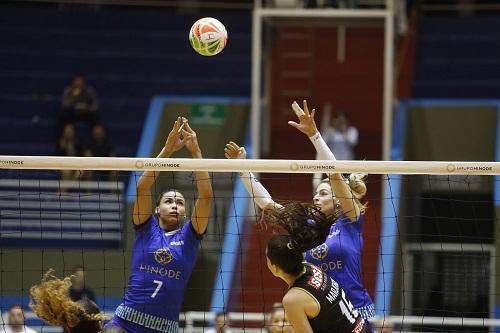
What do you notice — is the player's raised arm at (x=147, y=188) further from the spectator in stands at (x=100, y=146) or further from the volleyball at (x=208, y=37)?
the spectator in stands at (x=100, y=146)

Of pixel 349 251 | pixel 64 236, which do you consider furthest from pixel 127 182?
pixel 349 251

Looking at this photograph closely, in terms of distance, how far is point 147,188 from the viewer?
8.88 meters

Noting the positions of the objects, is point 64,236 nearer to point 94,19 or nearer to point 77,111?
point 77,111

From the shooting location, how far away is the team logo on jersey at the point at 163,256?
8.61m

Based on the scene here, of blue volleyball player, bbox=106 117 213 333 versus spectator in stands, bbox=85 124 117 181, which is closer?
blue volleyball player, bbox=106 117 213 333

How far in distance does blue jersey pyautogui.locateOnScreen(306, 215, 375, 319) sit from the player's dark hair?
1.33m

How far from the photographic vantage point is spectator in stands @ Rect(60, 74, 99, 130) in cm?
1973

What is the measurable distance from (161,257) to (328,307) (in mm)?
2088

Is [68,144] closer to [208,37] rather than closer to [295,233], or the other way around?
[208,37]

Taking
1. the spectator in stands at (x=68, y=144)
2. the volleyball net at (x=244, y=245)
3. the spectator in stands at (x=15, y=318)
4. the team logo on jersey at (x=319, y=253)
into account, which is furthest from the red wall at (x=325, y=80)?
the team logo on jersey at (x=319, y=253)

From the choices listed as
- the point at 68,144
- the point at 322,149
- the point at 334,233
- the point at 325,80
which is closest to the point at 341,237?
the point at 334,233


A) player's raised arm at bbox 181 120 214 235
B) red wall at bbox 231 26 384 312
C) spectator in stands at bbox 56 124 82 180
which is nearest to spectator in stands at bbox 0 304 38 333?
player's raised arm at bbox 181 120 214 235

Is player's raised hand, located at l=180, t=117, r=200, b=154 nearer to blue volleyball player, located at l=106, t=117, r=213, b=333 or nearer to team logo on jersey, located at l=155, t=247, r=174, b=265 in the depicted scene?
blue volleyball player, located at l=106, t=117, r=213, b=333

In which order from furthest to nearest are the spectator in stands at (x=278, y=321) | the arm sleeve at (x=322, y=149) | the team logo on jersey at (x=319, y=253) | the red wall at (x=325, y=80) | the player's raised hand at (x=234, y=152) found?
the red wall at (x=325, y=80) → the spectator in stands at (x=278, y=321) → the player's raised hand at (x=234, y=152) → the arm sleeve at (x=322, y=149) → the team logo on jersey at (x=319, y=253)
